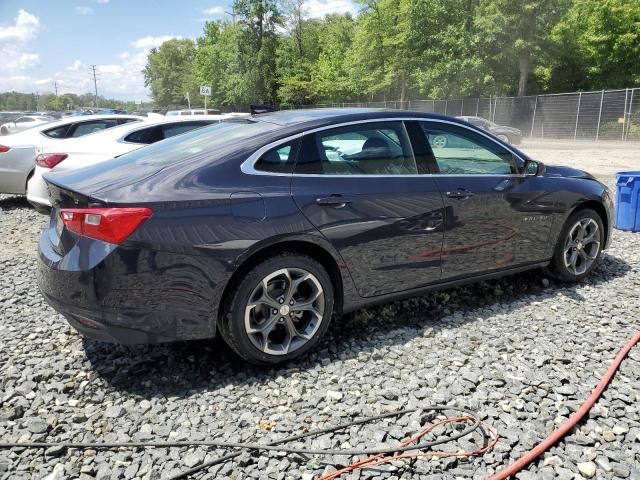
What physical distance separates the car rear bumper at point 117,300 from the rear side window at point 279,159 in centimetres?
89

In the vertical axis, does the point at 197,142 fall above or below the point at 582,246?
above

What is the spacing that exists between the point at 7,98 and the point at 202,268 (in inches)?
7129

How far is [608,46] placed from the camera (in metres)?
33.8

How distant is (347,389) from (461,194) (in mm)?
1697

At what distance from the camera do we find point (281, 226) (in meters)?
3.00

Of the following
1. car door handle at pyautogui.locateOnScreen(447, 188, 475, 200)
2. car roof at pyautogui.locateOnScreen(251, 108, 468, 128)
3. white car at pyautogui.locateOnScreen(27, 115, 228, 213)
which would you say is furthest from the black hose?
white car at pyautogui.locateOnScreen(27, 115, 228, 213)

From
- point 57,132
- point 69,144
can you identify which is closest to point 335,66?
point 57,132

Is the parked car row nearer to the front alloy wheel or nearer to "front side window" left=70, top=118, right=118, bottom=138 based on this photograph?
"front side window" left=70, top=118, right=118, bottom=138

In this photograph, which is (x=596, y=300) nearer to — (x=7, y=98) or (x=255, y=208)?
(x=255, y=208)

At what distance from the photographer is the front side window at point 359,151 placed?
329cm

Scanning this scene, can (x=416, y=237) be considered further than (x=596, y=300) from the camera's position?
No

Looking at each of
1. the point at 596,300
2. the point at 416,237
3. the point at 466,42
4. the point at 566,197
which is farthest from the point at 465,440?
the point at 466,42

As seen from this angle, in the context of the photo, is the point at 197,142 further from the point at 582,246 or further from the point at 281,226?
the point at 582,246

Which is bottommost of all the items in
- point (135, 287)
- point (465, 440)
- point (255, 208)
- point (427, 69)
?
point (465, 440)
